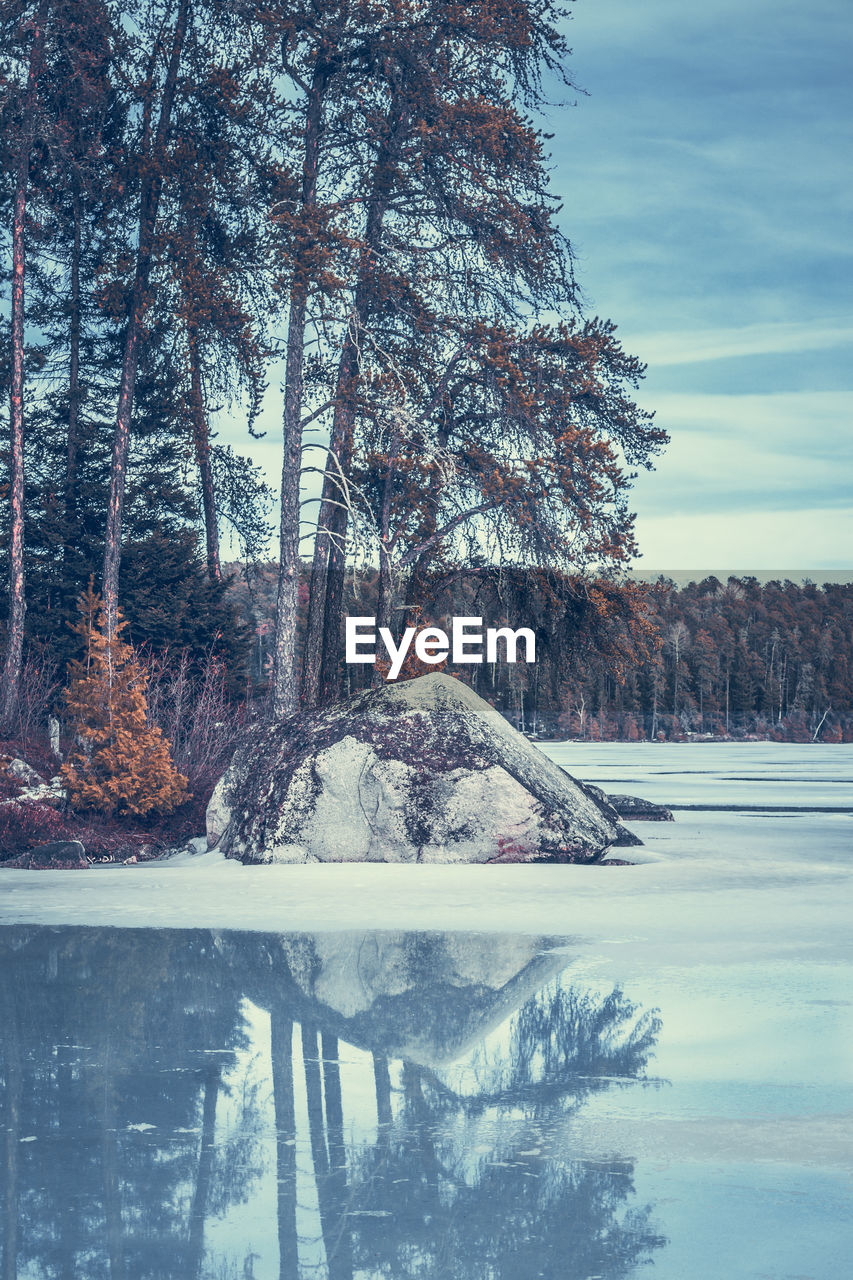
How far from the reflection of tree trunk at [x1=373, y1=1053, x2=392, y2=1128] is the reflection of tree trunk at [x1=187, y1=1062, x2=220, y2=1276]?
69cm

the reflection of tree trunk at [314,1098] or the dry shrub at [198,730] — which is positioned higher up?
the dry shrub at [198,730]

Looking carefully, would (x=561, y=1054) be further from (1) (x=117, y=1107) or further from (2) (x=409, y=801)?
→ (2) (x=409, y=801)

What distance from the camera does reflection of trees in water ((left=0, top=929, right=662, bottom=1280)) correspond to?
4344mm

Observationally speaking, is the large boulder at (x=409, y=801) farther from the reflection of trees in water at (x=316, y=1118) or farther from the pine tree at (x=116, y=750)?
the reflection of trees in water at (x=316, y=1118)

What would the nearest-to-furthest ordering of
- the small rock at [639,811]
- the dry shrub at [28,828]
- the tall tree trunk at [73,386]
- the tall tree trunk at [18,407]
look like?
1. the dry shrub at [28,828]
2. the small rock at [639,811]
3. the tall tree trunk at [18,407]
4. the tall tree trunk at [73,386]

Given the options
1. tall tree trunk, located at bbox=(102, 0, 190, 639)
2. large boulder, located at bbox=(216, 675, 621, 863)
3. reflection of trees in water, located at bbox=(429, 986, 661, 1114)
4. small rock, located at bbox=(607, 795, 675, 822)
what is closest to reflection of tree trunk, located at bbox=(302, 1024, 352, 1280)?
reflection of trees in water, located at bbox=(429, 986, 661, 1114)

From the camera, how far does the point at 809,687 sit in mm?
132750

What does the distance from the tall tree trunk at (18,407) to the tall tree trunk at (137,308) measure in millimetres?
1766

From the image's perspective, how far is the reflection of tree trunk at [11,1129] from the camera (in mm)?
4316

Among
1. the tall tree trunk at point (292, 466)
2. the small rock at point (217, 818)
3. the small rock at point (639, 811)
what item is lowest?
the small rock at point (639, 811)

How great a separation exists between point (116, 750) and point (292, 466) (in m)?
8.42

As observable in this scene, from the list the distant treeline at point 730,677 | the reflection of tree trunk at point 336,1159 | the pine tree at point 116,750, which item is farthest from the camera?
the distant treeline at point 730,677

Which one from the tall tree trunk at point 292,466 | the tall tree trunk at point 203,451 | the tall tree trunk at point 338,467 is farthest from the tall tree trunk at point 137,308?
the tall tree trunk at point 338,467

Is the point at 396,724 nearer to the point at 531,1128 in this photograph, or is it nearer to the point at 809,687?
the point at 531,1128
